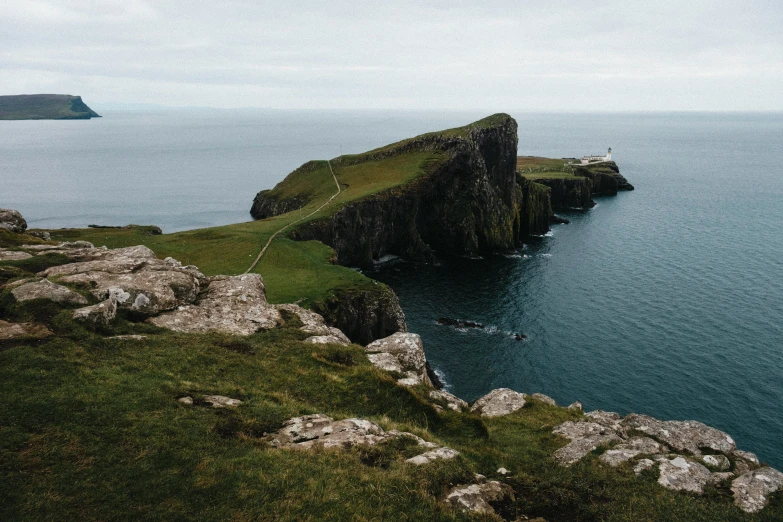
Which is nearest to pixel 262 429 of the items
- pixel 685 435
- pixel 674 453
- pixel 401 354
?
pixel 401 354

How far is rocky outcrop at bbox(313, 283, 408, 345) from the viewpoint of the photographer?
5266cm

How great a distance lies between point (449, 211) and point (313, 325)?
82155mm

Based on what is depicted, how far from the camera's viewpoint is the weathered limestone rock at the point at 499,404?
31000mm

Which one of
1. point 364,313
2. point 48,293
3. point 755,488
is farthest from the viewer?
point 364,313

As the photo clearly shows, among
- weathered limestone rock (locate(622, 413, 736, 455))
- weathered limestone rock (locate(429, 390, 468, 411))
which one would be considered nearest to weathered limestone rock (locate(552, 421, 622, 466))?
weathered limestone rock (locate(622, 413, 736, 455))

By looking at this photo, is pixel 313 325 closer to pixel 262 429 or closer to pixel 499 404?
pixel 499 404

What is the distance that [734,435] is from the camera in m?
45.1

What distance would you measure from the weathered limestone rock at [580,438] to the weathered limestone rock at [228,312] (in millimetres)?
19836

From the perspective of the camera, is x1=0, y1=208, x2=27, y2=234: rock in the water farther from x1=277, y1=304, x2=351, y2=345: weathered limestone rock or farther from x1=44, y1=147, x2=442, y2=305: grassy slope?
x1=277, y1=304, x2=351, y2=345: weathered limestone rock

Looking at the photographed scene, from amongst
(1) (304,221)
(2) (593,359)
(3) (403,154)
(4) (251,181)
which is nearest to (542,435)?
(2) (593,359)

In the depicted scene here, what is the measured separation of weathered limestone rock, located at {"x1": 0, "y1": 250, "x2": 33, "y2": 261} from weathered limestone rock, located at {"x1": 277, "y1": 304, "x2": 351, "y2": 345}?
60.7 ft

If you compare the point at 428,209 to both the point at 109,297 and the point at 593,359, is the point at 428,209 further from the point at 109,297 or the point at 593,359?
the point at 109,297

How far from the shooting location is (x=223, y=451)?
52.7 ft

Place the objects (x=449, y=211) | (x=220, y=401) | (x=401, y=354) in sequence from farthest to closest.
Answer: (x=449, y=211)
(x=401, y=354)
(x=220, y=401)
